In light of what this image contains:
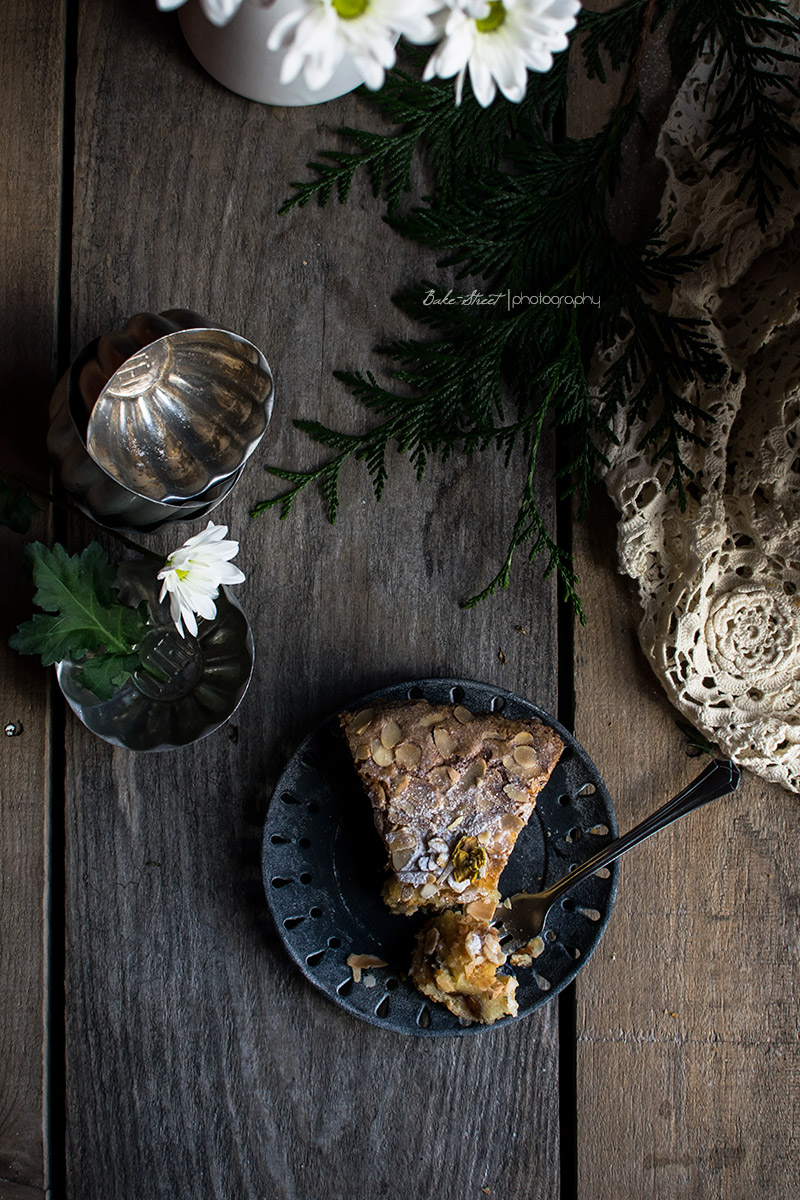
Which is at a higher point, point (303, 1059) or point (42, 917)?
point (42, 917)

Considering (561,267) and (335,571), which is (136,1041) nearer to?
(335,571)

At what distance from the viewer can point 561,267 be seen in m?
1.27

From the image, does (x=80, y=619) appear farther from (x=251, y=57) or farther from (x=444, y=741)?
(x=251, y=57)

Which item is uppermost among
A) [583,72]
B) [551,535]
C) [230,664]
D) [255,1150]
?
[583,72]

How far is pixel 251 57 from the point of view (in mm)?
1150

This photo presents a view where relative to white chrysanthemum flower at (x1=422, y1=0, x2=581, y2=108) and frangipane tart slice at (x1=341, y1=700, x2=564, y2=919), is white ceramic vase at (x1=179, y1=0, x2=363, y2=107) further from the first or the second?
frangipane tart slice at (x1=341, y1=700, x2=564, y2=919)

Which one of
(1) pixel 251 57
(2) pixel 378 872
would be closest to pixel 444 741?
(2) pixel 378 872

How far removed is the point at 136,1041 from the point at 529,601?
788 millimetres

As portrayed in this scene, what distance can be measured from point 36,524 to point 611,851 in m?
0.87

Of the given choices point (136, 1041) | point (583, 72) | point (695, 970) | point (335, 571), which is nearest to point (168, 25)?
point (583, 72)

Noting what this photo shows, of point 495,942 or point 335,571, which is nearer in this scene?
point 495,942

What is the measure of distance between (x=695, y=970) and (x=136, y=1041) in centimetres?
76

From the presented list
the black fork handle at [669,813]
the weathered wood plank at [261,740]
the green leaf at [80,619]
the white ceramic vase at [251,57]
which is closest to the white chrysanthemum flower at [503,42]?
the white ceramic vase at [251,57]

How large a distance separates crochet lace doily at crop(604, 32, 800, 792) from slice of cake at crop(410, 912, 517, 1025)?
0.40 m
